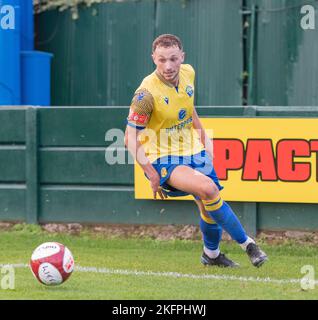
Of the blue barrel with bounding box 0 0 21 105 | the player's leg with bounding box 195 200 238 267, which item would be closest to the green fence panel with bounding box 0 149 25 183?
the blue barrel with bounding box 0 0 21 105

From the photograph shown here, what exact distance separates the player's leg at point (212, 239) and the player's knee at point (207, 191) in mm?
461

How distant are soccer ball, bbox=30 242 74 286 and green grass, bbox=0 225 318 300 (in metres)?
0.10

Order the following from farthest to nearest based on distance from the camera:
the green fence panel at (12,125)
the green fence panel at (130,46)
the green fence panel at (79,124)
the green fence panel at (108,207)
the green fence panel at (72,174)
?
1. the green fence panel at (130,46)
2. the green fence panel at (12,125)
3. the green fence panel at (79,124)
4. the green fence panel at (72,174)
5. the green fence panel at (108,207)

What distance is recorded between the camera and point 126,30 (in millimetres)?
13594

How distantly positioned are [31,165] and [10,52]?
2.54 m

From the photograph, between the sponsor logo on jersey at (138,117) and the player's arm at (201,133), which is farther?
the player's arm at (201,133)

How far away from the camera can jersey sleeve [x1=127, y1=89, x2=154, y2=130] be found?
25.8ft

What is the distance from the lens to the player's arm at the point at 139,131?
787 centimetres

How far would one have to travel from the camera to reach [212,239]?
8.49 metres

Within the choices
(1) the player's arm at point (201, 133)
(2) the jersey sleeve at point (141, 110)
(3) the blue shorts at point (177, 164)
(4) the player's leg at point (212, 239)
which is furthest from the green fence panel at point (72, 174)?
(2) the jersey sleeve at point (141, 110)

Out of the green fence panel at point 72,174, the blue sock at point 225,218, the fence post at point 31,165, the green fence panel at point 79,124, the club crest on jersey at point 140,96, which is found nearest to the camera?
the club crest on jersey at point 140,96

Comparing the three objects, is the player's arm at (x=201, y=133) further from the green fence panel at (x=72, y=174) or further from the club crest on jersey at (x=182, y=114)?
the green fence panel at (x=72, y=174)

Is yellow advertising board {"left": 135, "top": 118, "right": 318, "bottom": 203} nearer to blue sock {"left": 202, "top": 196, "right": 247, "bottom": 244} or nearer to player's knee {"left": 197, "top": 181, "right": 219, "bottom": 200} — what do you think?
blue sock {"left": 202, "top": 196, "right": 247, "bottom": 244}
